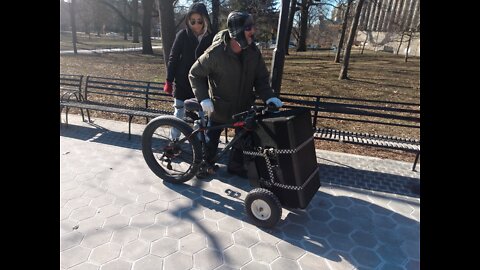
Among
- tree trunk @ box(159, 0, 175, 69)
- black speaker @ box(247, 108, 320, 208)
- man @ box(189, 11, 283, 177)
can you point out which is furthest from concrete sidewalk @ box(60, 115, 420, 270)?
tree trunk @ box(159, 0, 175, 69)

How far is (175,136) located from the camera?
3.58 metres

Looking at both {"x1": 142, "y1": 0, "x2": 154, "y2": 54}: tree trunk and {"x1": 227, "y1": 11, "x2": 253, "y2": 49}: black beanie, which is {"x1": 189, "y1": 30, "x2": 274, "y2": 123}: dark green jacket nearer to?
{"x1": 227, "y1": 11, "x2": 253, "y2": 49}: black beanie

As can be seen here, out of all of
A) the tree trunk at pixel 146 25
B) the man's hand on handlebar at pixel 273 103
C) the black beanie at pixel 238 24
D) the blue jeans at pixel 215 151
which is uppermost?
the tree trunk at pixel 146 25

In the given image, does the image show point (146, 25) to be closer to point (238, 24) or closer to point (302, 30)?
point (302, 30)

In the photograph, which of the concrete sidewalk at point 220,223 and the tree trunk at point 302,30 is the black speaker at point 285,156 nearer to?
the concrete sidewalk at point 220,223

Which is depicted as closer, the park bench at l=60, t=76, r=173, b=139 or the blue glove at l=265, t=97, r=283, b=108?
the blue glove at l=265, t=97, r=283, b=108

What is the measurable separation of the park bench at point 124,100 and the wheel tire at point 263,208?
2.54 m

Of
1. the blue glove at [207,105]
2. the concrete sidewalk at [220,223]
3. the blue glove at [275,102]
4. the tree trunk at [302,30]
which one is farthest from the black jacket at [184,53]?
the tree trunk at [302,30]

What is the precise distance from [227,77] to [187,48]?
0.94 meters

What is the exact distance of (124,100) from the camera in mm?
7645

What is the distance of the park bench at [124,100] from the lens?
5.31m

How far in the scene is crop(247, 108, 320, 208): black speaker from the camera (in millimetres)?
2641

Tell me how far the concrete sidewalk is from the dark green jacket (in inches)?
39.0
